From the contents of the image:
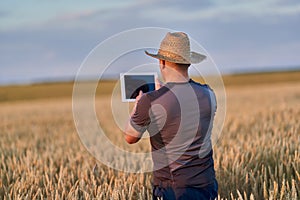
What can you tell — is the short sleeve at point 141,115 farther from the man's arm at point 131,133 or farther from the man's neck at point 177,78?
the man's neck at point 177,78

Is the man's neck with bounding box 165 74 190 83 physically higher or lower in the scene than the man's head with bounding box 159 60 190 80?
lower

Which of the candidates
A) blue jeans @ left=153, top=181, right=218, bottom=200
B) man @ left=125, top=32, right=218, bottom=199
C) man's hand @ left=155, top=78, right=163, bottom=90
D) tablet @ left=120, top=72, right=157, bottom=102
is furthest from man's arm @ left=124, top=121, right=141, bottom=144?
blue jeans @ left=153, top=181, right=218, bottom=200

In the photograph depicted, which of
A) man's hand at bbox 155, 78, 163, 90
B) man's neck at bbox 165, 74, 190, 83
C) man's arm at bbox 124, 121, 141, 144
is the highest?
man's neck at bbox 165, 74, 190, 83

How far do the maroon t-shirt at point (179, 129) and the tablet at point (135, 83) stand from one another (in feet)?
0.71

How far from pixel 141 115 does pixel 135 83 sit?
309mm

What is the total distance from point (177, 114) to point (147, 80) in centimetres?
37

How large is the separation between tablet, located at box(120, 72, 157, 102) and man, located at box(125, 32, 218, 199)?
11cm

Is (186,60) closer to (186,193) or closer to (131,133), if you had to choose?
(131,133)

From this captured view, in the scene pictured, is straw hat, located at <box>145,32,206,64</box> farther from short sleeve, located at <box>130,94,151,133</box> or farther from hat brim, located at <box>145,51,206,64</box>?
short sleeve, located at <box>130,94,151,133</box>

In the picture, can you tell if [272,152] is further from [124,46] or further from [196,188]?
[124,46]

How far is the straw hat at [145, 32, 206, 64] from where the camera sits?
2914 mm

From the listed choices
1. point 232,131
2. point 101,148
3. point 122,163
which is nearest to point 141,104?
point 122,163

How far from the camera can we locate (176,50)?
2.92 metres

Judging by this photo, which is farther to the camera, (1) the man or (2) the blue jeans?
(2) the blue jeans
